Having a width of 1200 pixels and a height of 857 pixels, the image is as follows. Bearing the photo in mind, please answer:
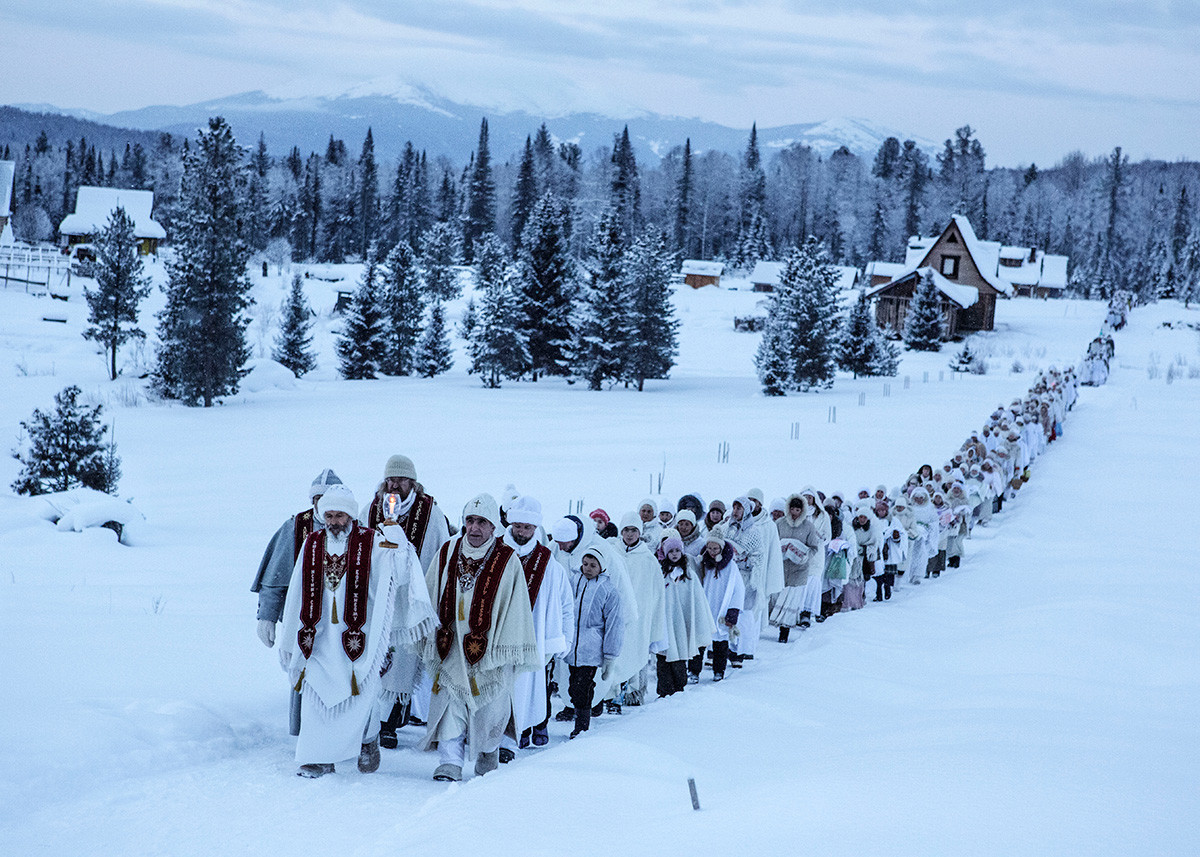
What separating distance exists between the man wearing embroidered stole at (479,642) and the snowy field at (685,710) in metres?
0.37

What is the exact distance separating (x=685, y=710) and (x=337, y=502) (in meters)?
3.12

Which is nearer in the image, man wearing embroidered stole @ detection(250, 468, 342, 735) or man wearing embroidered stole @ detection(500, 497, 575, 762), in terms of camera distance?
man wearing embroidered stole @ detection(250, 468, 342, 735)

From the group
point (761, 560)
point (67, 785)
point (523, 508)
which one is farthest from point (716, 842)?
point (761, 560)

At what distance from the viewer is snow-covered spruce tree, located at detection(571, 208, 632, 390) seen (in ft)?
143

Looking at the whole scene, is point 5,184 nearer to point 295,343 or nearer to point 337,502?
point 295,343

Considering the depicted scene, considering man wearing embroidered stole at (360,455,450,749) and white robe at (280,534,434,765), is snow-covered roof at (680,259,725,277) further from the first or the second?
white robe at (280,534,434,765)

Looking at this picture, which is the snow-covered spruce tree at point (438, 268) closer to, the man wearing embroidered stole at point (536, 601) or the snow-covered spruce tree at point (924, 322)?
the snow-covered spruce tree at point (924, 322)

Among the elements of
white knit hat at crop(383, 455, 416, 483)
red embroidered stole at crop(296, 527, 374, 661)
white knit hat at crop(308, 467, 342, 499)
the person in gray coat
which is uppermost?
white knit hat at crop(383, 455, 416, 483)

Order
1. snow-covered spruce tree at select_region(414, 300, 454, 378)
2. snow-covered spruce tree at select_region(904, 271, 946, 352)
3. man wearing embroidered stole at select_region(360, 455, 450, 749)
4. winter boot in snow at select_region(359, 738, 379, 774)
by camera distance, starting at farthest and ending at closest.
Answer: snow-covered spruce tree at select_region(904, 271, 946, 352)
snow-covered spruce tree at select_region(414, 300, 454, 378)
man wearing embroidered stole at select_region(360, 455, 450, 749)
winter boot in snow at select_region(359, 738, 379, 774)

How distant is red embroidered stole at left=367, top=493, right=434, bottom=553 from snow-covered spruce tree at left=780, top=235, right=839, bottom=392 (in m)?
34.2

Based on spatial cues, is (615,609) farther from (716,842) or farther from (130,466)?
(130,466)

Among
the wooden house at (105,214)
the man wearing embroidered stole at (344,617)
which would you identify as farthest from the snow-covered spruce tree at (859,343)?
the wooden house at (105,214)

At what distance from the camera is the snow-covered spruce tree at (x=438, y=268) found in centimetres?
7450

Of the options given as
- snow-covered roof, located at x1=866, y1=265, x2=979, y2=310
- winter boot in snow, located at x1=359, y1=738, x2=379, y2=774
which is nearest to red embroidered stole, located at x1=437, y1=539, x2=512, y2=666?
winter boot in snow, located at x1=359, y1=738, x2=379, y2=774
